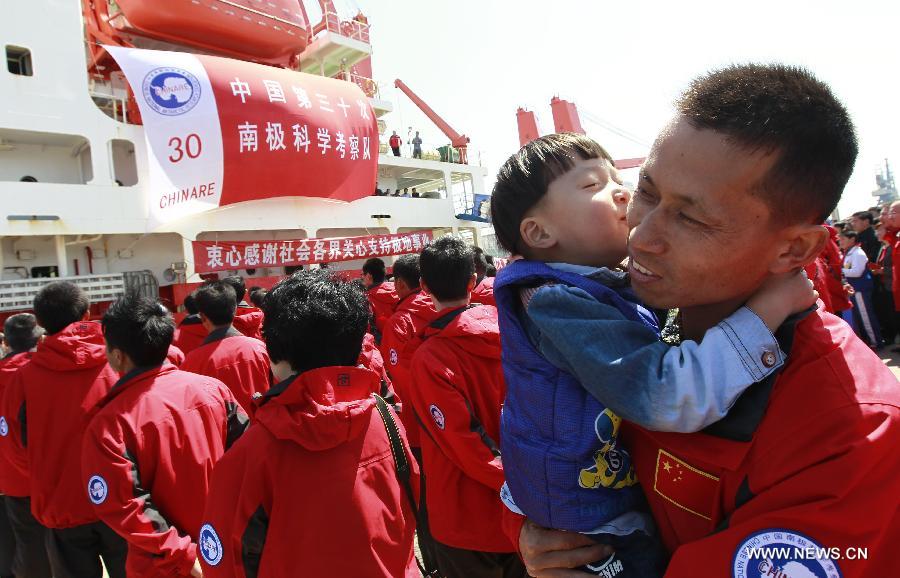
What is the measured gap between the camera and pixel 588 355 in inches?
34.2

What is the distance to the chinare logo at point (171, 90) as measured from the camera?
11062 millimetres

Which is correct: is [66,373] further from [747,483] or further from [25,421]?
[747,483]

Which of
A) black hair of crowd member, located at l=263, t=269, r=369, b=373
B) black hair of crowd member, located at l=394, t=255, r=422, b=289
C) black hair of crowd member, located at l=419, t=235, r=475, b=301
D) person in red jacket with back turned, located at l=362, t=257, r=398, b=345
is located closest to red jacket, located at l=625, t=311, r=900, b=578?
black hair of crowd member, located at l=263, t=269, r=369, b=373

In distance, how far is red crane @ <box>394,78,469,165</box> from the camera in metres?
21.5

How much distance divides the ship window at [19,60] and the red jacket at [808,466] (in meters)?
15.0

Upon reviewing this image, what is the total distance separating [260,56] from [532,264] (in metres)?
17.2

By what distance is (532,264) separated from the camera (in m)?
1.12

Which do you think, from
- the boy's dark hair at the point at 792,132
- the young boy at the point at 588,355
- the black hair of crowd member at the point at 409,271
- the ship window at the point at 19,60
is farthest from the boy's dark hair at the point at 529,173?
the ship window at the point at 19,60

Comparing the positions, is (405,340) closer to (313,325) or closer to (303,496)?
(313,325)

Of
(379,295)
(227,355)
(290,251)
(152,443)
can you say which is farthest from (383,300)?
(290,251)

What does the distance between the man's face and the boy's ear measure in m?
0.32

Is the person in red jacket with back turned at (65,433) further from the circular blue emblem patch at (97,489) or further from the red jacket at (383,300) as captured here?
the red jacket at (383,300)

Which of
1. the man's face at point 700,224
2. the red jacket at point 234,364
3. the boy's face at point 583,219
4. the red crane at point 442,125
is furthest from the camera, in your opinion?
the red crane at point 442,125

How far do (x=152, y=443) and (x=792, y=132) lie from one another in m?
2.31
